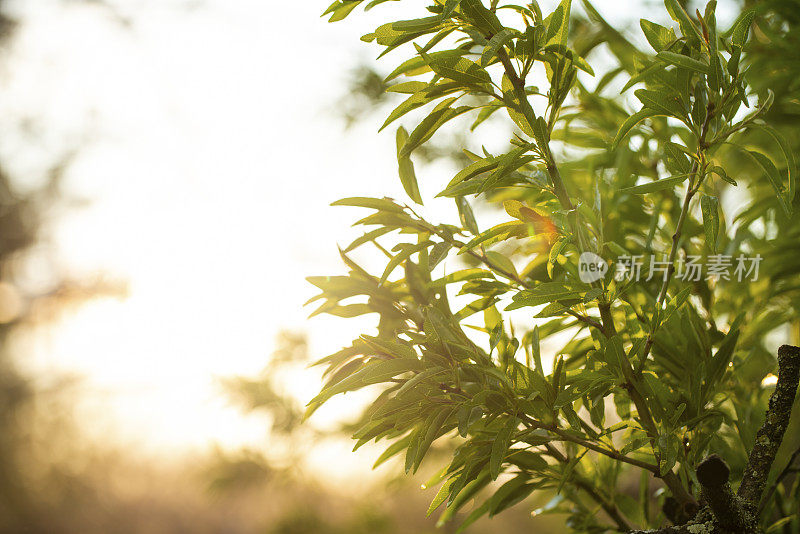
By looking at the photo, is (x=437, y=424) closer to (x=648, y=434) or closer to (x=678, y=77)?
(x=648, y=434)

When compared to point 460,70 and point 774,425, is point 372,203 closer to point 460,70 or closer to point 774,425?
point 460,70

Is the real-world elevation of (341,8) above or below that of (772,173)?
above

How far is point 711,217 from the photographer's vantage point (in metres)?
0.30

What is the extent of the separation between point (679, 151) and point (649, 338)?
10 centimetres

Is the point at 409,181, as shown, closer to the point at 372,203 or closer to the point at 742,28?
the point at 372,203

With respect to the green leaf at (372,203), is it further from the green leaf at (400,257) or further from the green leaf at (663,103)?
the green leaf at (663,103)

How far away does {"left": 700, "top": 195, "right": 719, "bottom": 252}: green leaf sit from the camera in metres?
0.30

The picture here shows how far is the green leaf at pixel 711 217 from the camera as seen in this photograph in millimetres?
296

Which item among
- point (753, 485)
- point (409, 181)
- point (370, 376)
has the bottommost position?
point (753, 485)

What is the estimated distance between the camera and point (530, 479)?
0.38 m

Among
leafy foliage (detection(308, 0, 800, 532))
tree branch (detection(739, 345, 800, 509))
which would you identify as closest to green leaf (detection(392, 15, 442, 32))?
leafy foliage (detection(308, 0, 800, 532))

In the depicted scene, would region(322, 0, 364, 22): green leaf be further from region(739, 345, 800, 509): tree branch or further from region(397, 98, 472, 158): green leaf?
region(739, 345, 800, 509): tree branch

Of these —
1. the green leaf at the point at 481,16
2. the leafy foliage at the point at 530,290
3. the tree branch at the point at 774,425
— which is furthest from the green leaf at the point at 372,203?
the tree branch at the point at 774,425

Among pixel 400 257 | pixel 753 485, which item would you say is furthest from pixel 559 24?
pixel 753 485
